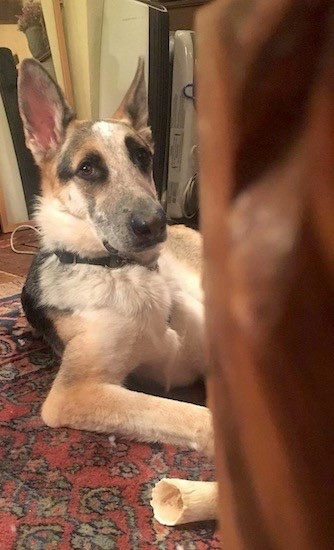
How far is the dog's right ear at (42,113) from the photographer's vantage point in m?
1.58

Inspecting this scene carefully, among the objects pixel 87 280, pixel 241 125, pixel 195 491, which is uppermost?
pixel 241 125

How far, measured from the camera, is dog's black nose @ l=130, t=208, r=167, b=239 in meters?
1.45

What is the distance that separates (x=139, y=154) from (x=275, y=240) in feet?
4.42

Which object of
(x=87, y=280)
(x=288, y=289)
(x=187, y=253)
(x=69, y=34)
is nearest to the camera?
(x=288, y=289)

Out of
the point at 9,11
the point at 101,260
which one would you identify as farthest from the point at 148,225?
the point at 9,11

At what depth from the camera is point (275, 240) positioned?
34 cm

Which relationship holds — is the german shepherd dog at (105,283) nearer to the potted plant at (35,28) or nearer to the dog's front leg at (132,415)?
the dog's front leg at (132,415)

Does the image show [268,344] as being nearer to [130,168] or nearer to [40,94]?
[130,168]

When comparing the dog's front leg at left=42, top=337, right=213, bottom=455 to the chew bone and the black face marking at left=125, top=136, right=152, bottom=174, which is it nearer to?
the chew bone

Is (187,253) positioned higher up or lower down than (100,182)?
lower down

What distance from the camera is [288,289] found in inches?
13.1

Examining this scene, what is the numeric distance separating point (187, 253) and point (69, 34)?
218 cm

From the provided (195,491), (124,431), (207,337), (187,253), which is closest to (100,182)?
(187,253)

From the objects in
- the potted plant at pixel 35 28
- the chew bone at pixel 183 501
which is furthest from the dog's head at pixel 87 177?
the potted plant at pixel 35 28
